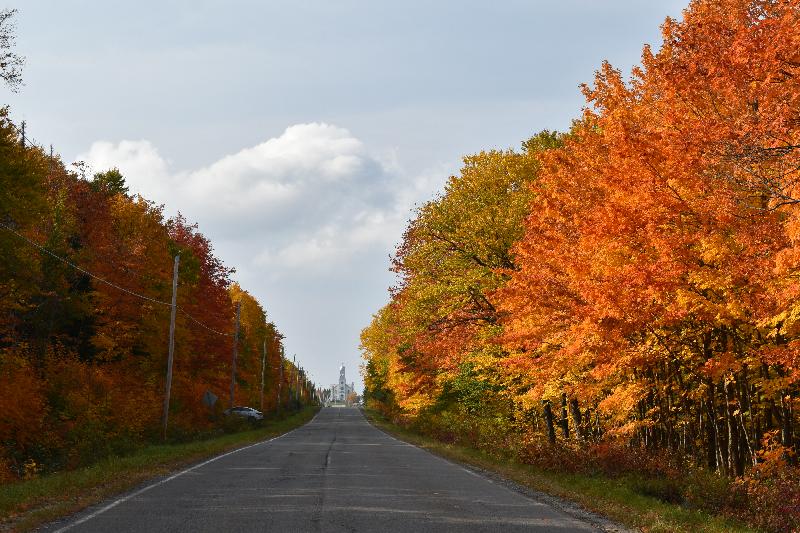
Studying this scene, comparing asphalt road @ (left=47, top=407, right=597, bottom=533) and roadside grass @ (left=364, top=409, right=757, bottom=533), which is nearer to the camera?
asphalt road @ (left=47, top=407, right=597, bottom=533)

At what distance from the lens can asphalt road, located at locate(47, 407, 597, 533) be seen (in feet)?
36.2

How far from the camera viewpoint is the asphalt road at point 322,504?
11023mm

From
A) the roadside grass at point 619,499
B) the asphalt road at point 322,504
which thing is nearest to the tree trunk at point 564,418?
the roadside grass at point 619,499

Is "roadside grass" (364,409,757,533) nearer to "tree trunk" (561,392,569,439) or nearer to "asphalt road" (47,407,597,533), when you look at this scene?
"asphalt road" (47,407,597,533)

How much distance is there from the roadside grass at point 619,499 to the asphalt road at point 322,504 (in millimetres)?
941

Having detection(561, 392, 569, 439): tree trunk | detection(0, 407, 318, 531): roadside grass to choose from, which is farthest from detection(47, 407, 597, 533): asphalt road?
detection(561, 392, 569, 439): tree trunk

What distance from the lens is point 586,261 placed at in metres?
17.7

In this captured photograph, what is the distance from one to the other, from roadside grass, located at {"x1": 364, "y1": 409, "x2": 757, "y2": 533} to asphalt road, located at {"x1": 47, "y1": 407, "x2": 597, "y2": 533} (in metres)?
0.94

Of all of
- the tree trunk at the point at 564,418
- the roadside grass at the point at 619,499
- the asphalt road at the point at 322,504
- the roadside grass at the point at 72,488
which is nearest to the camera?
the asphalt road at the point at 322,504

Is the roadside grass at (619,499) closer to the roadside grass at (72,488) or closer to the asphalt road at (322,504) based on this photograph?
the asphalt road at (322,504)

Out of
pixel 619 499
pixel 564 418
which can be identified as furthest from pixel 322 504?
pixel 564 418

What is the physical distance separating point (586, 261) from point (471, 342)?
13897mm

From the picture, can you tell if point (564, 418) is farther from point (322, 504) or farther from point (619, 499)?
point (322, 504)

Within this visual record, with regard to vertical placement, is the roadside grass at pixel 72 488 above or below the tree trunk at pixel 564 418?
below
